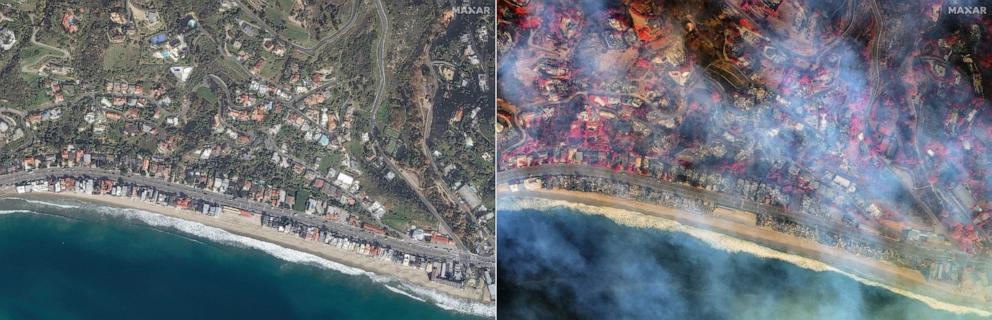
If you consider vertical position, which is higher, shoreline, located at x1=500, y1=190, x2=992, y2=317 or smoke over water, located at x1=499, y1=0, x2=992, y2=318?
smoke over water, located at x1=499, y1=0, x2=992, y2=318

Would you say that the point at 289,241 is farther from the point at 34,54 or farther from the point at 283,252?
the point at 34,54

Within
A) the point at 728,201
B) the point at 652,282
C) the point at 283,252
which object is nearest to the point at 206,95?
the point at 283,252

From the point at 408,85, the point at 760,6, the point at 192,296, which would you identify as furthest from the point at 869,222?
the point at 192,296
